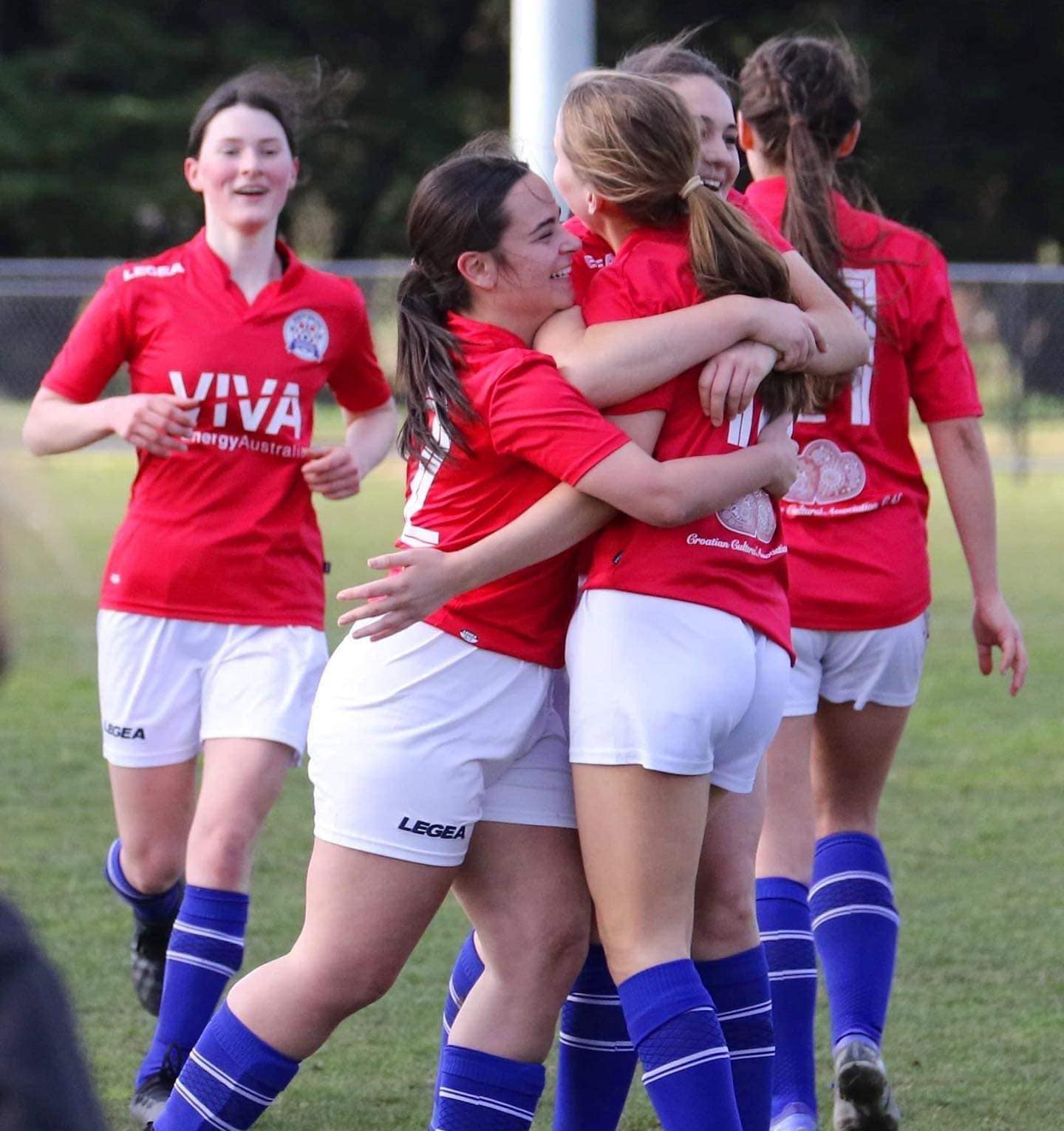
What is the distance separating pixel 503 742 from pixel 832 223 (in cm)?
132

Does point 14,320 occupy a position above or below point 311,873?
below

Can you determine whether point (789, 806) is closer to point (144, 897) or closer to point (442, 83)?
point (144, 897)

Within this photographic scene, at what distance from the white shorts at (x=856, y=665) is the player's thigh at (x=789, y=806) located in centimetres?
7

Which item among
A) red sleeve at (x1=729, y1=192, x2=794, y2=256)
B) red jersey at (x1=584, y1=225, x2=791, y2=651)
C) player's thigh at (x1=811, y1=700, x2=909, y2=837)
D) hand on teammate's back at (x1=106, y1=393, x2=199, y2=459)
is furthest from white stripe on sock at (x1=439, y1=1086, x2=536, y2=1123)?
hand on teammate's back at (x1=106, y1=393, x2=199, y2=459)

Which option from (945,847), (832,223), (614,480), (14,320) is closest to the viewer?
(614,480)

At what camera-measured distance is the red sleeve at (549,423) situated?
2549 millimetres

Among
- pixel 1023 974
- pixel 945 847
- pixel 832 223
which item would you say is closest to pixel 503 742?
pixel 832 223

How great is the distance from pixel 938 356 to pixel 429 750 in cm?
149

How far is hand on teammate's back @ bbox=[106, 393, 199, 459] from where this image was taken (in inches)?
146

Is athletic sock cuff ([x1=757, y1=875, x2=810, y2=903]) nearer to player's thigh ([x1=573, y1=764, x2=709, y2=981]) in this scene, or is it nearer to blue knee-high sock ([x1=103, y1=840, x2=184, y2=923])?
player's thigh ([x1=573, y1=764, x2=709, y2=981])

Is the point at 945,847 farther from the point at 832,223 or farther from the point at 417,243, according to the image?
the point at 417,243

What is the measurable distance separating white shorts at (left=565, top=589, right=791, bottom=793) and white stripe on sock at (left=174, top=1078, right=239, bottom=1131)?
78 cm

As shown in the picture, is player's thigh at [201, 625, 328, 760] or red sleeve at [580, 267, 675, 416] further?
player's thigh at [201, 625, 328, 760]

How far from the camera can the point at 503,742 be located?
269cm
